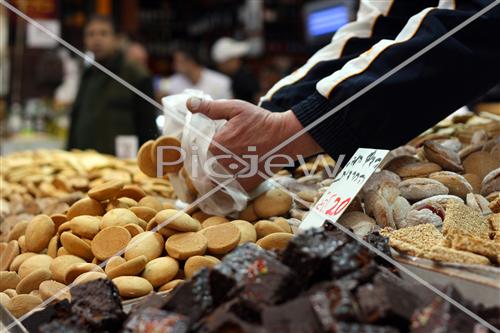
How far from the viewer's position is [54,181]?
202cm

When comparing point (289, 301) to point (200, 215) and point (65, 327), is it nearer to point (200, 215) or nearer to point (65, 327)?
point (65, 327)

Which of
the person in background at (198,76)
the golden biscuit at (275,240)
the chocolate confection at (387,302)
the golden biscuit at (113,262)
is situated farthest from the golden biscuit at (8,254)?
the person in background at (198,76)

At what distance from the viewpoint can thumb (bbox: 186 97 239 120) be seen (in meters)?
1.39

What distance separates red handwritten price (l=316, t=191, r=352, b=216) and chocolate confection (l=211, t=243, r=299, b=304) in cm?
34

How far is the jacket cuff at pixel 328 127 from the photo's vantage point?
4.58 ft

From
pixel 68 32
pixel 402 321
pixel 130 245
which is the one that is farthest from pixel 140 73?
pixel 68 32

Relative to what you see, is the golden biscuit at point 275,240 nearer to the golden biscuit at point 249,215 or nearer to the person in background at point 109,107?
the golden biscuit at point 249,215

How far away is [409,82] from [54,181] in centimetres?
118

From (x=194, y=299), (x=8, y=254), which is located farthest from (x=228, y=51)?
(x=194, y=299)

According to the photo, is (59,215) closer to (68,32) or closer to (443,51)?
(443,51)

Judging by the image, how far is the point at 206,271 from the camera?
854 millimetres

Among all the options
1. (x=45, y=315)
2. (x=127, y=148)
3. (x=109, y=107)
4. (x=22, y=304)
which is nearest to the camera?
(x=45, y=315)

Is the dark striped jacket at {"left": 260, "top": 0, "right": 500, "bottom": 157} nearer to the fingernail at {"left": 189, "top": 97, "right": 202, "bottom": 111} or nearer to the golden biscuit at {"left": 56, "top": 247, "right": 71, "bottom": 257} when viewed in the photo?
the fingernail at {"left": 189, "top": 97, "right": 202, "bottom": 111}

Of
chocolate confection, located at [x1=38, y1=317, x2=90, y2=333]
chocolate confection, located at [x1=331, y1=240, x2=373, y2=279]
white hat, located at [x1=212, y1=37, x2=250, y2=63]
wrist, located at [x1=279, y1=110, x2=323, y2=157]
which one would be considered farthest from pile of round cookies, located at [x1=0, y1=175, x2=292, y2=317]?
white hat, located at [x1=212, y1=37, x2=250, y2=63]
